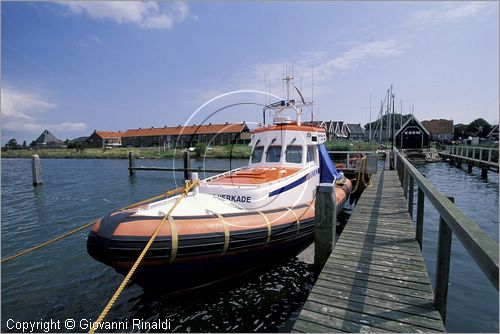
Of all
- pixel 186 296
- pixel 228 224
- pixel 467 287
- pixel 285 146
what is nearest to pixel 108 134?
pixel 285 146

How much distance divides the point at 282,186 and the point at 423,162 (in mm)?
37076

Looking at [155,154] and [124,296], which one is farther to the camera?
[155,154]

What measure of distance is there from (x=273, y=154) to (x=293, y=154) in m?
0.60

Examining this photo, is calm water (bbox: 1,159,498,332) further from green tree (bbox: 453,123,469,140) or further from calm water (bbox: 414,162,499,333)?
green tree (bbox: 453,123,469,140)

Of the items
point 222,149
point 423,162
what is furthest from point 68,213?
point 222,149

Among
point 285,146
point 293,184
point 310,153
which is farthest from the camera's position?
point 310,153

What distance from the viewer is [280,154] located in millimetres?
8562

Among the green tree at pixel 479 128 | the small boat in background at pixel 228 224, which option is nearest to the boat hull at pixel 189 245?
the small boat in background at pixel 228 224

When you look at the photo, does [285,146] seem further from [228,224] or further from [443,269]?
[443,269]

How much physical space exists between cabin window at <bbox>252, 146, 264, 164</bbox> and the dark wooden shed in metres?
44.7

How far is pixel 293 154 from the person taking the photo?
8.55 meters

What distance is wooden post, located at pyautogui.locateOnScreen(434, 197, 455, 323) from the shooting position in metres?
3.25

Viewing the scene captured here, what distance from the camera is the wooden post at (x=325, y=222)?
5516mm

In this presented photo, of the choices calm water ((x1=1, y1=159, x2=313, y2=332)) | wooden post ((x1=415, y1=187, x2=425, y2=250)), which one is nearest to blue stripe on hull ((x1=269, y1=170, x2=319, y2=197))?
calm water ((x1=1, y1=159, x2=313, y2=332))
